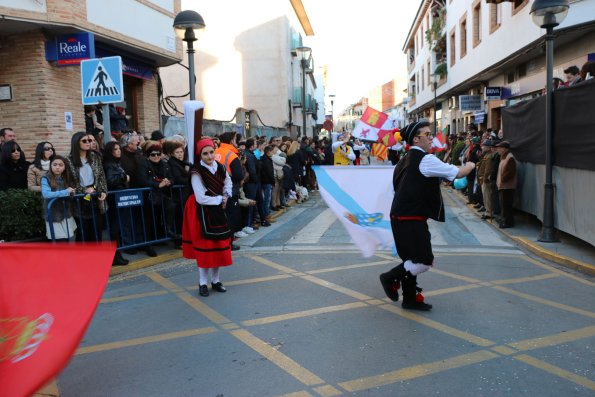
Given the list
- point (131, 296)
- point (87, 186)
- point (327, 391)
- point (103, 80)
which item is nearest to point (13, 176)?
point (87, 186)

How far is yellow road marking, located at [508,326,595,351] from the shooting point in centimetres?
430

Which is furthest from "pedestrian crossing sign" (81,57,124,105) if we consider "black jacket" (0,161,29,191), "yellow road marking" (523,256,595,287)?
"yellow road marking" (523,256,595,287)

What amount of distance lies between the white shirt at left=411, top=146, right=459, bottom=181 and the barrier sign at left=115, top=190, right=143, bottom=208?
468cm

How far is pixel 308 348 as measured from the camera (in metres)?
4.39

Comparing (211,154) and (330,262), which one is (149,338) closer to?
(211,154)

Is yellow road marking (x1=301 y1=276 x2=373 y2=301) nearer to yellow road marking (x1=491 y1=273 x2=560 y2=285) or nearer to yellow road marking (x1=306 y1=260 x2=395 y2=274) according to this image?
yellow road marking (x1=306 y1=260 x2=395 y2=274)

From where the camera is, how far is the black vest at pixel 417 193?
5047mm

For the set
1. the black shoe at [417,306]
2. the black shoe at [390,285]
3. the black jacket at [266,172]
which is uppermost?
the black jacket at [266,172]

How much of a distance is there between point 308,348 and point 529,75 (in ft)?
55.8

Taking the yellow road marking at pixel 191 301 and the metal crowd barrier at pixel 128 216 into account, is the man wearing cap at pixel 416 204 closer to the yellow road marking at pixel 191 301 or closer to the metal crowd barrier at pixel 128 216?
the yellow road marking at pixel 191 301

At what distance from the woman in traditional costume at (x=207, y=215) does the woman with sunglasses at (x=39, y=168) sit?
7.77ft

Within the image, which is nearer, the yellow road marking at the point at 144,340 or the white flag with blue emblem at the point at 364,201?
the yellow road marking at the point at 144,340

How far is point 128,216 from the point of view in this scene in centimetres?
807

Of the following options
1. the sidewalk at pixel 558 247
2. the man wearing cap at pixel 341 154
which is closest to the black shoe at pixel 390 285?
the sidewalk at pixel 558 247
